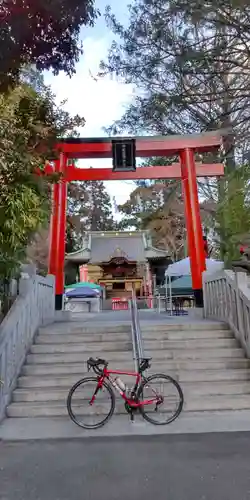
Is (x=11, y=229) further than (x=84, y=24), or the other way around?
(x=11, y=229)

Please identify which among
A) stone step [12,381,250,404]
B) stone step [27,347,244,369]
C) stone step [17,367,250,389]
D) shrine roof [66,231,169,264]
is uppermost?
shrine roof [66,231,169,264]

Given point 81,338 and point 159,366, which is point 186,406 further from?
point 81,338

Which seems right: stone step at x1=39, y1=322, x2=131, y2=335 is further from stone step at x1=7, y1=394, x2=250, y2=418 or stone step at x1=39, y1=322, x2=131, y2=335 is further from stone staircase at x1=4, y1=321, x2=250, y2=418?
stone step at x1=7, y1=394, x2=250, y2=418

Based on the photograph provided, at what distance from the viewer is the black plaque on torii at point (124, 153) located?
31.6ft

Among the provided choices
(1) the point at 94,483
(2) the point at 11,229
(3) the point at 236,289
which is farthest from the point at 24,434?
(3) the point at 236,289

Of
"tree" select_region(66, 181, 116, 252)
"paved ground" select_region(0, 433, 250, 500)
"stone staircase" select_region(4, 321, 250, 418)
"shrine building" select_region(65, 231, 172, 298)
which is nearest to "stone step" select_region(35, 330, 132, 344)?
"stone staircase" select_region(4, 321, 250, 418)

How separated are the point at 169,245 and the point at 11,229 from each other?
25.4 m

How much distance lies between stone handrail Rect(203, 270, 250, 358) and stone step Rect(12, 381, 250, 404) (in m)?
0.70

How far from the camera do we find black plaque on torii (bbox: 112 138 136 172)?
31.6 feet

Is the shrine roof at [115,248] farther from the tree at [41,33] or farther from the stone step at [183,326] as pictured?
the tree at [41,33]

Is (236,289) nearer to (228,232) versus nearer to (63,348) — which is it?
(228,232)

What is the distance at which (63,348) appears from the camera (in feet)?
21.3

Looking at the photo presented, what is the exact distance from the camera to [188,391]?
18.1ft

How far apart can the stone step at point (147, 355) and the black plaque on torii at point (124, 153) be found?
487 cm
